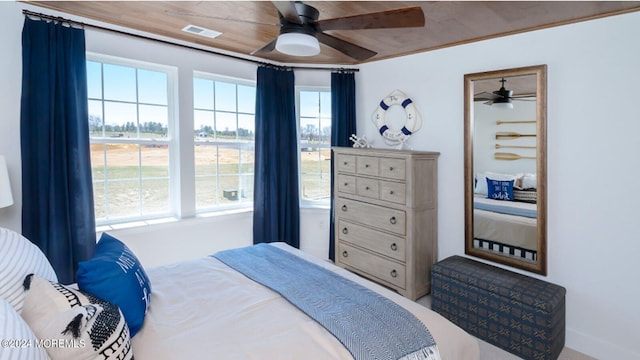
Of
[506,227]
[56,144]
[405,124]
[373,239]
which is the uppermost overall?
[405,124]

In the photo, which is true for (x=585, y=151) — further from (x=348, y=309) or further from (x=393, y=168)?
(x=348, y=309)

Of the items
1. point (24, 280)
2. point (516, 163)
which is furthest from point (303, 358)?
point (516, 163)

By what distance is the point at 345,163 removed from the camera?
3.65 metres

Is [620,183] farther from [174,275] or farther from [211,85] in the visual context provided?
[211,85]

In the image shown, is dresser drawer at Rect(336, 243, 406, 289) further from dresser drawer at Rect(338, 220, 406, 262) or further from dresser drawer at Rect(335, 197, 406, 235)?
dresser drawer at Rect(335, 197, 406, 235)

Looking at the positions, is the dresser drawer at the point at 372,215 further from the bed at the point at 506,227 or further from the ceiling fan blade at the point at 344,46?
the ceiling fan blade at the point at 344,46

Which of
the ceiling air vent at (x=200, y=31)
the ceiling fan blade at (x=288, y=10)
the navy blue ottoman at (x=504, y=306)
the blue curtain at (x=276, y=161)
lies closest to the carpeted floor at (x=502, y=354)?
the navy blue ottoman at (x=504, y=306)

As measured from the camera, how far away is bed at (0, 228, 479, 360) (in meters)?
1.30

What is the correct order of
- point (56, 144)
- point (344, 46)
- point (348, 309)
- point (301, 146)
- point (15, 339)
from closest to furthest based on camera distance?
point (15, 339)
point (348, 309)
point (344, 46)
point (56, 144)
point (301, 146)

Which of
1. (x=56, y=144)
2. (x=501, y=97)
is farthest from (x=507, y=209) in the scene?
(x=56, y=144)

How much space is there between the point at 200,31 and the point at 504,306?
10.8ft

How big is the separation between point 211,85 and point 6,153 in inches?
71.6

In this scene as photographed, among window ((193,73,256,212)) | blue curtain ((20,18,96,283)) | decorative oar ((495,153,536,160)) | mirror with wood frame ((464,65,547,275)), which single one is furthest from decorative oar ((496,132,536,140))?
blue curtain ((20,18,96,283))

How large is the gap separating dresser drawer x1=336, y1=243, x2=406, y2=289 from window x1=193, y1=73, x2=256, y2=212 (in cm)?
126
